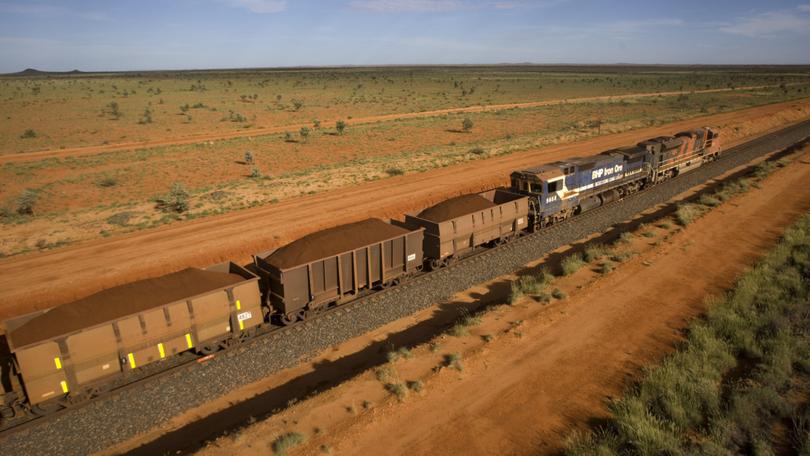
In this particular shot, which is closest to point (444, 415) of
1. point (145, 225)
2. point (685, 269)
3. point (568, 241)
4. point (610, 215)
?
point (685, 269)

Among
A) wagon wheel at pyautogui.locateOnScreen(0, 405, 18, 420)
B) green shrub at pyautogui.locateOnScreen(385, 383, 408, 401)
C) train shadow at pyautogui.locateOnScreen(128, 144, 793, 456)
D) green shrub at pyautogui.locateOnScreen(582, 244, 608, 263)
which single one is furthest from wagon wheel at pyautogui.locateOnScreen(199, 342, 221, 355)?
green shrub at pyautogui.locateOnScreen(582, 244, 608, 263)

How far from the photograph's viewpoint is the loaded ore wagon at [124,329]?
12141mm

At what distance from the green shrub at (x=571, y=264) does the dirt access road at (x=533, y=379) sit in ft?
1.85

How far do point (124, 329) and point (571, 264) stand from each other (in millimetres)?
17746

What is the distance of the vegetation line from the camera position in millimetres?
9875

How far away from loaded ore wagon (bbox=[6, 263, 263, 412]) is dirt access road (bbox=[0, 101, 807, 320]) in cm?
901

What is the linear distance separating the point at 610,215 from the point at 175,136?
56816 mm

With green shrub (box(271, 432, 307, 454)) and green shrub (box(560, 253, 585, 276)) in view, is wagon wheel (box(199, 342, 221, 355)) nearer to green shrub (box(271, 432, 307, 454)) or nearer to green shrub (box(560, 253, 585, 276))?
green shrub (box(271, 432, 307, 454))

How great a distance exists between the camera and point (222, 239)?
25922 mm

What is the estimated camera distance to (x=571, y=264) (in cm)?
2066

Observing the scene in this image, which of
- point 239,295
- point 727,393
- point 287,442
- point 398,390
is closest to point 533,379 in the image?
point 398,390

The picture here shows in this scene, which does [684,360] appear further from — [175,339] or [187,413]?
[175,339]

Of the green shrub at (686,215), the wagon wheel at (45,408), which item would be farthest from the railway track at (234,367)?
the green shrub at (686,215)

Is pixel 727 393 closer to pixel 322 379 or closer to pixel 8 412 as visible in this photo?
pixel 322 379
